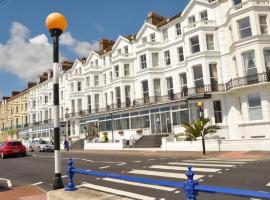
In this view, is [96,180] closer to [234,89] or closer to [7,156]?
[234,89]

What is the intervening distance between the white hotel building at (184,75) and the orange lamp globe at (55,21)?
19.9 m

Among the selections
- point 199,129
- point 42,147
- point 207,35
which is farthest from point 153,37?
point 42,147

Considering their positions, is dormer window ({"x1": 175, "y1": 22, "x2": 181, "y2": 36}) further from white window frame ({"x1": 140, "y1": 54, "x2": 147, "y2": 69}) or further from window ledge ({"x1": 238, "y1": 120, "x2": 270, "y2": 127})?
window ledge ({"x1": 238, "y1": 120, "x2": 270, "y2": 127})

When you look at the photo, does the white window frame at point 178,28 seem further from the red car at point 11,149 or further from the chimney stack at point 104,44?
Answer: the red car at point 11,149

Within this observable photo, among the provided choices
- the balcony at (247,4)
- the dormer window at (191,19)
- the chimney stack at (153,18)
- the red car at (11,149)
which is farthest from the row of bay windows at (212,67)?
the red car at (11,149)

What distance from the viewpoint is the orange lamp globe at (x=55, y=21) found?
684cm

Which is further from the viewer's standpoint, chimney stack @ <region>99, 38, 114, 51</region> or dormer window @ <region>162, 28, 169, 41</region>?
chimney stack @ <region>99, 38, 114, 51</region>

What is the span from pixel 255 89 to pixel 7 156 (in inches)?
943

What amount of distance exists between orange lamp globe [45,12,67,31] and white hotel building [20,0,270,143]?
1993 cm

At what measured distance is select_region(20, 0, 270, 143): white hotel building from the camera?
2403 centimetres

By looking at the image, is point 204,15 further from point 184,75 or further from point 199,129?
point 199,129

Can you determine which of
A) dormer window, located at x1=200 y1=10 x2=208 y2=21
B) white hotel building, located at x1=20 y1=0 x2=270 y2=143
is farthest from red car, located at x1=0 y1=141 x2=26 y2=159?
dormer window, located at x1=200 y1=10 x2=208 y2=21

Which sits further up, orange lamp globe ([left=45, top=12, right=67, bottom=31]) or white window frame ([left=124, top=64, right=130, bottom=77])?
white window frame ([left=124, top=64, right=130, bottom=77])

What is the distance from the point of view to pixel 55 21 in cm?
688
